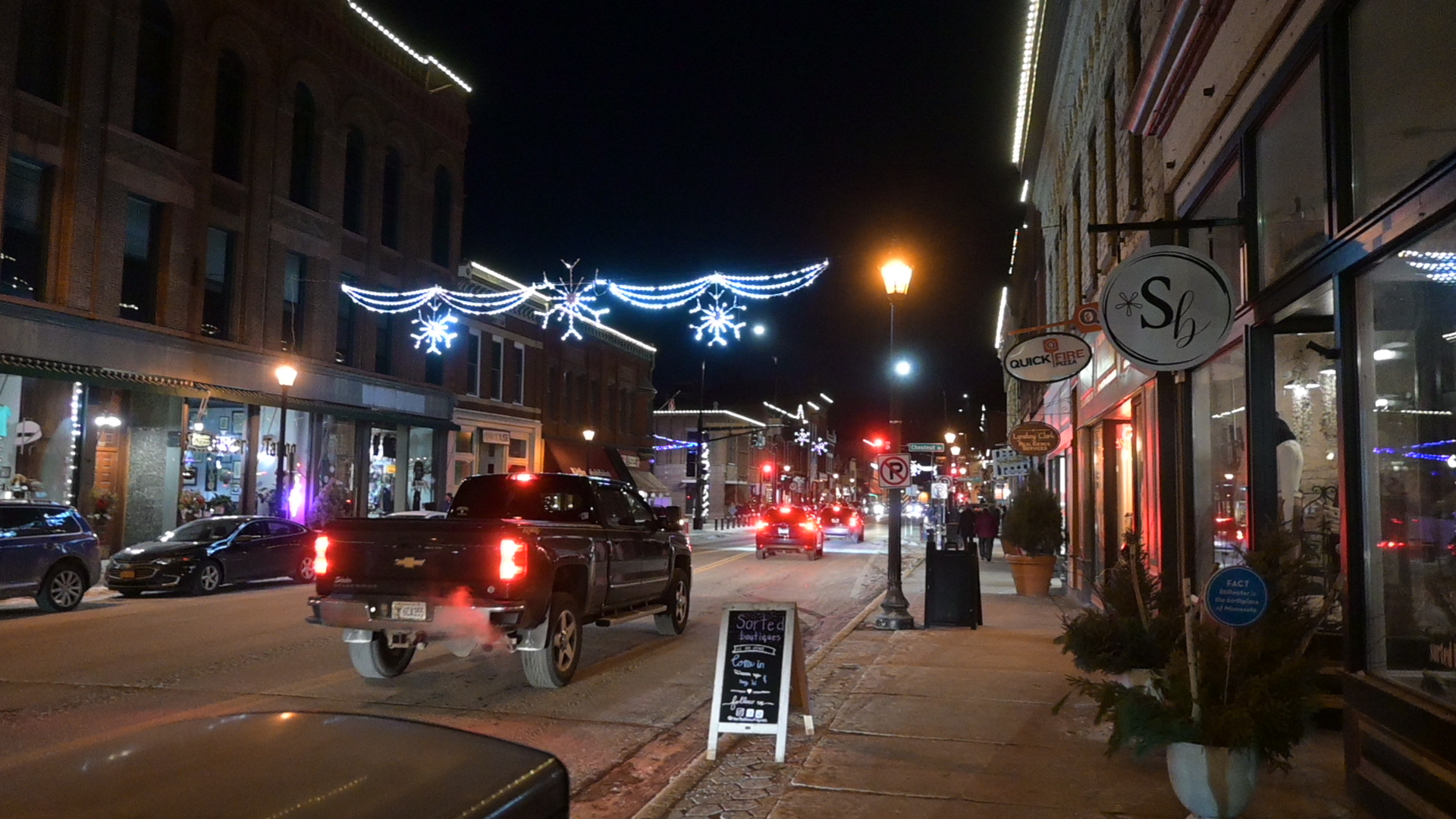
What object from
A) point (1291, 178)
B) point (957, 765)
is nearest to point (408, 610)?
point (957, 765)

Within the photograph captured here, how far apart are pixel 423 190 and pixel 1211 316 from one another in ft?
98.4

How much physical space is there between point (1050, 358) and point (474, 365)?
26.8 meters

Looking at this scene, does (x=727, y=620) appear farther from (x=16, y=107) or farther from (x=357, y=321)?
(x=357, y=321)

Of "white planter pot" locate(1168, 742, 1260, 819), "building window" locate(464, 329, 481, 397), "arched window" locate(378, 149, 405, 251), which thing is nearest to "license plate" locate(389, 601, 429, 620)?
"white planter pot" locate(1168, 742, 1260, 819)

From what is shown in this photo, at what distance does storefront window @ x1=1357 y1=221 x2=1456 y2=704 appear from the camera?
5531 millimetres

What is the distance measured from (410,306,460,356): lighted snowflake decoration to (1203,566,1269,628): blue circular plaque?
2975 centimetres

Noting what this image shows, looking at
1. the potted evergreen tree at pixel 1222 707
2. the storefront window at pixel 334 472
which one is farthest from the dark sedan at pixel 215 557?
the potted evergreen tree at pixel 1222 707

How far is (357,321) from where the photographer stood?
31062 mm

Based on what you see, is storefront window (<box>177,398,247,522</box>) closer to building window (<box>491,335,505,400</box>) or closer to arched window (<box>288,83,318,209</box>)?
arched window (<box>288,83,318,209</box>)

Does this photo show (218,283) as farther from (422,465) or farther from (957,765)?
(957,765)

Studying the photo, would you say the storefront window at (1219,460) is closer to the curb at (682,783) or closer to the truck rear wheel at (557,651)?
the curb at (682,783)

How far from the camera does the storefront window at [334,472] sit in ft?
94.5

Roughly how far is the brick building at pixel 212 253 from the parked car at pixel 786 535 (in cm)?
1128

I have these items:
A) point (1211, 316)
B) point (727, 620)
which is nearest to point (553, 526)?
point (727, 620)
